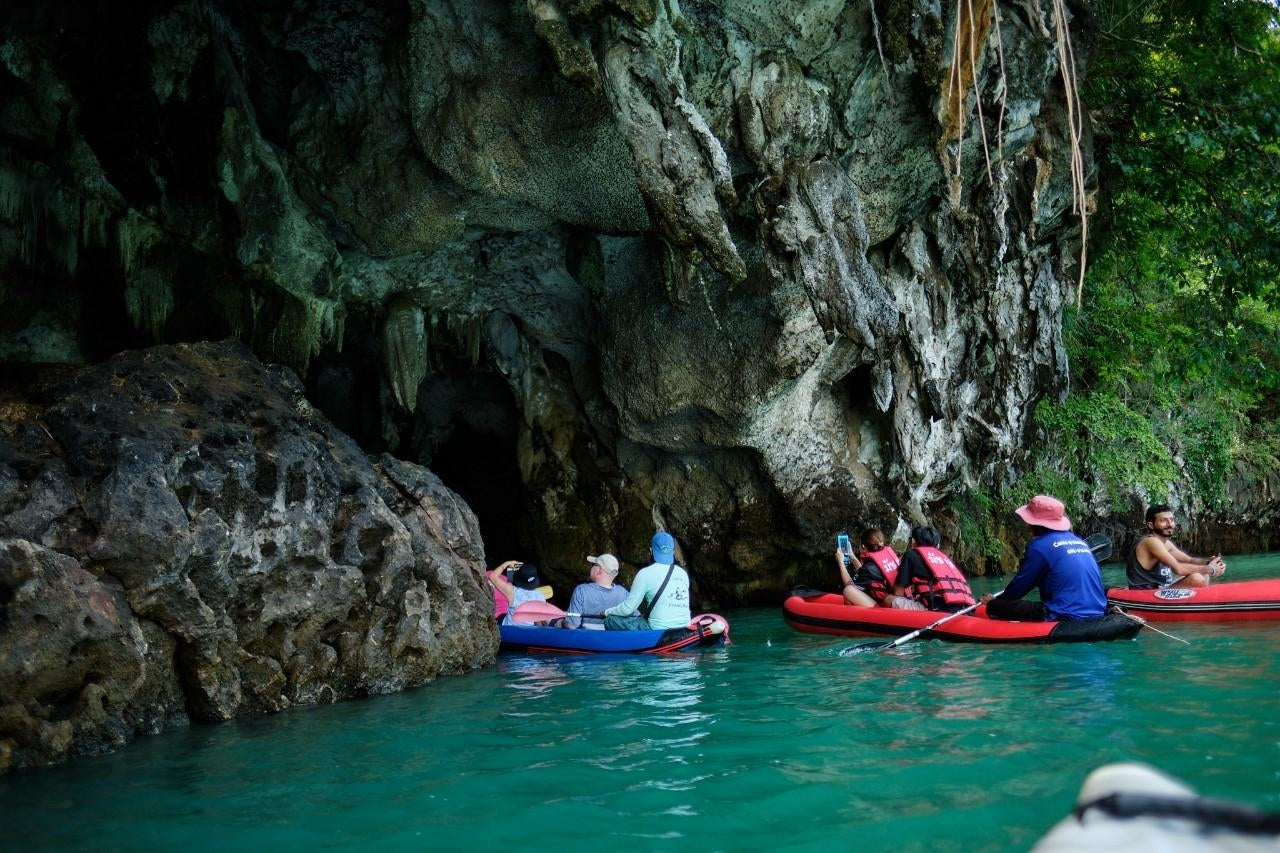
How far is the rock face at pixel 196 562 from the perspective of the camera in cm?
564

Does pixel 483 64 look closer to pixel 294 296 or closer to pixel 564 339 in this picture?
pixel 294 296

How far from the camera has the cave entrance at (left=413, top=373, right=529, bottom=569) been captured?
1579 cm

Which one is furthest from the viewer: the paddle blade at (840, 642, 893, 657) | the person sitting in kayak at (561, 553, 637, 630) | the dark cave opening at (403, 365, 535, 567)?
→ the dark cave opening at (403, 365, 535, 567)

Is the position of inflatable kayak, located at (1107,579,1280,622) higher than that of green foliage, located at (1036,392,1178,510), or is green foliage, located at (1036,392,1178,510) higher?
green foliage, located at (1036,392,1178,510)

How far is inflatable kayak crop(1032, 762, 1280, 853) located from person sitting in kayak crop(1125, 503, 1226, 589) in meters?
8.19

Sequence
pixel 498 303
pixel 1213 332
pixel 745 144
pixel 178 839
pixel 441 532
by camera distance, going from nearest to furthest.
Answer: pixel 178 839, pixel 441 532, pixel 745 144, pixel 498 303, pixel 1213 332

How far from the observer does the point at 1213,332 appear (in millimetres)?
15875

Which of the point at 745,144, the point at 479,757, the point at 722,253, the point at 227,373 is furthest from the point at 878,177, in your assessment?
the point at 479,757

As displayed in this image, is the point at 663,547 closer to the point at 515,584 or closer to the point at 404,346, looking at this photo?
the point at 515,584

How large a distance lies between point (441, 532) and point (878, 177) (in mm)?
6675

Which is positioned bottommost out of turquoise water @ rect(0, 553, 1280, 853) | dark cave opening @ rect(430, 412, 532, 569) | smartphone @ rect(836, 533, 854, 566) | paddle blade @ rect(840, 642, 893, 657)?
paddle blade @ rect(840, 642, 893, 657)

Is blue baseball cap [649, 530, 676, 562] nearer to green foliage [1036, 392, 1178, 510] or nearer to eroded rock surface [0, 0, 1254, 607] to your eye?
eroded rock surface [0, 0, 1254, 607]

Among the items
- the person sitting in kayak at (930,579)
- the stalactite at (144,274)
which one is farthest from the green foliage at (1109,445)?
the stalactite at (144,274)

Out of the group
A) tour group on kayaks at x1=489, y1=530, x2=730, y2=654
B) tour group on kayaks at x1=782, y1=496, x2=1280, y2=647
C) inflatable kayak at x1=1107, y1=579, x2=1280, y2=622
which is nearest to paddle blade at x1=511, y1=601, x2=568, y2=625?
tour group on kayaks at x1=489, y1=530, x2=730, y2=654
